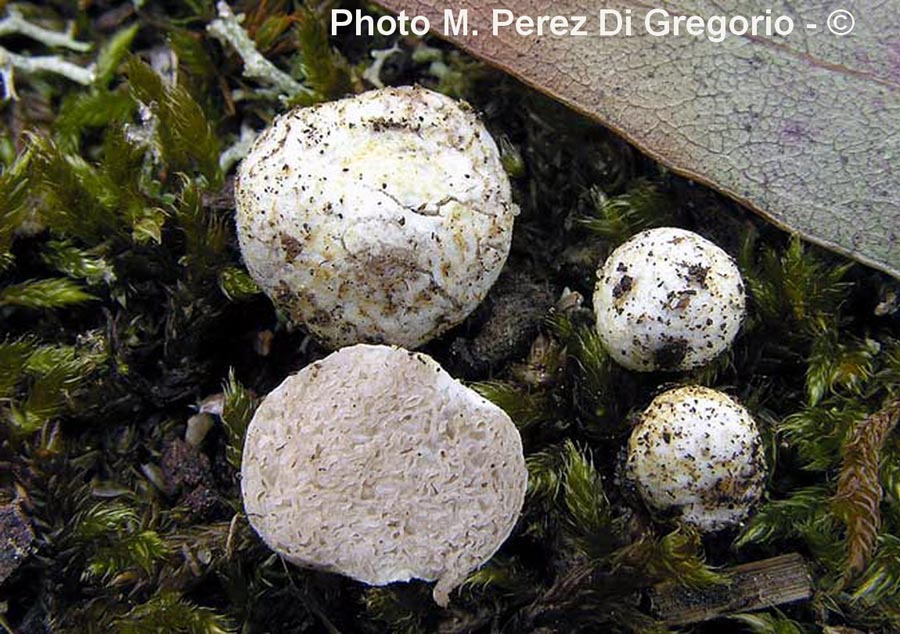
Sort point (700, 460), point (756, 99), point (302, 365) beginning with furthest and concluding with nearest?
point (302, 365) < point (756, 99) < point (700, 460)

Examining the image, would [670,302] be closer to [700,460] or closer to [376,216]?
[700,460]

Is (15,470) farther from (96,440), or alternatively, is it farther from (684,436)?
(684,436)

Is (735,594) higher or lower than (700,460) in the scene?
lower

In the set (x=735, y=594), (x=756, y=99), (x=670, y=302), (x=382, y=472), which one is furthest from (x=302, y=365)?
(x=756, y=99)

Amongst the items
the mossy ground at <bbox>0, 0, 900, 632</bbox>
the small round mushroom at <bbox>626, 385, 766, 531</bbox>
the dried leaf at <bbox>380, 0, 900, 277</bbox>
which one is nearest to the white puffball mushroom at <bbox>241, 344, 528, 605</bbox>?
the mossy ground at <bbox>0, 0, 900, 632</bbox>

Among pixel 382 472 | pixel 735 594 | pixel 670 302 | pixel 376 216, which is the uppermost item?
pixel 376 216

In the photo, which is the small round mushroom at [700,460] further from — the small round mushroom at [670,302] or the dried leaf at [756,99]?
Result: the dried leaf at [756,99]

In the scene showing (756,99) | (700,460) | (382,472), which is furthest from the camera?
(756,99)
